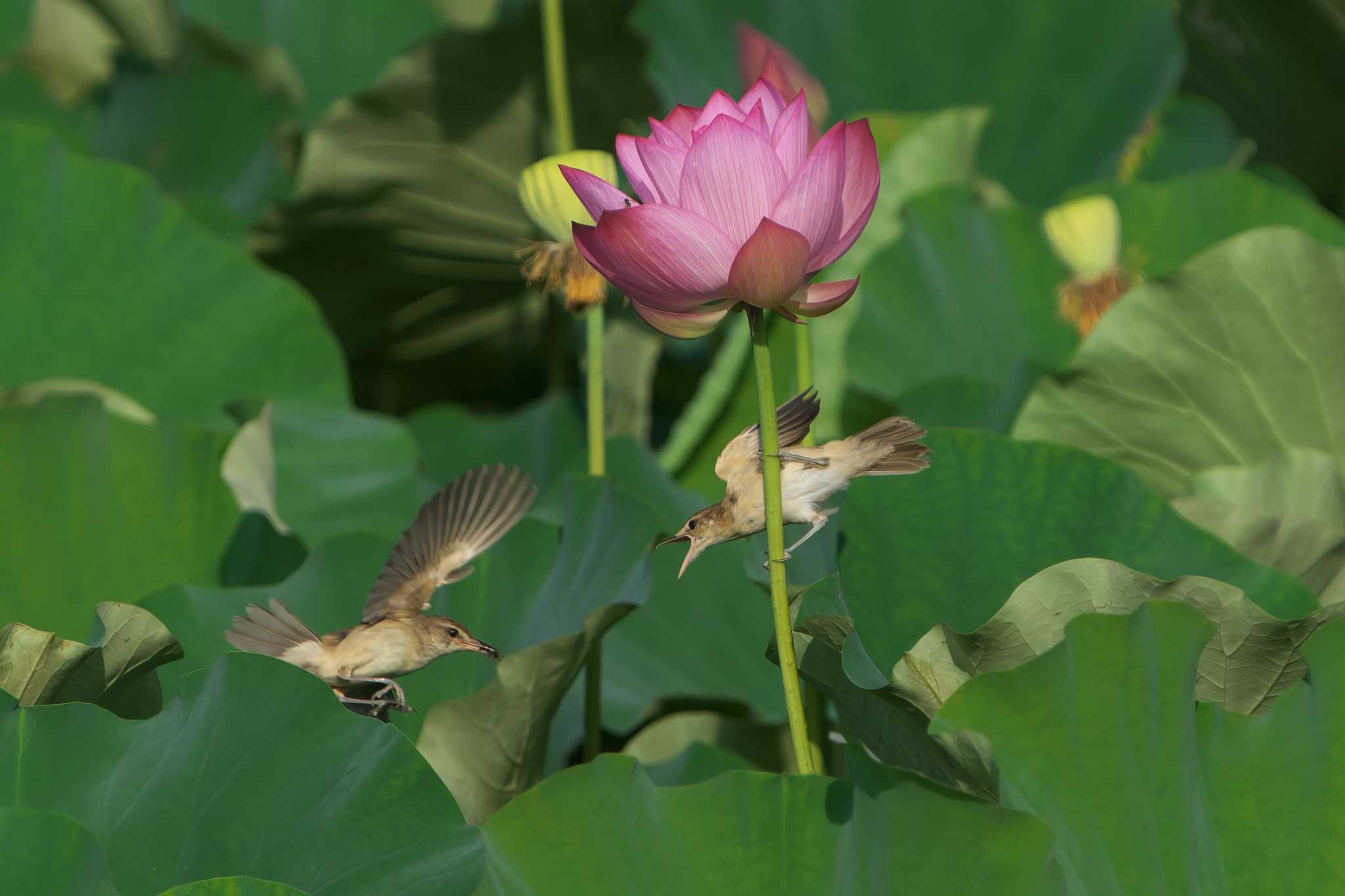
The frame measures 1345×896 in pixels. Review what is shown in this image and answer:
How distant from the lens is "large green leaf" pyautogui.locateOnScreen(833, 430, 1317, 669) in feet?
2.72

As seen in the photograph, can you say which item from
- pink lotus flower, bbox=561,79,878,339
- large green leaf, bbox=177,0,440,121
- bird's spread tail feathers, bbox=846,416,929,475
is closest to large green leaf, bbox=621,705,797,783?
bird's spread tail feathers, bbox=846,416,929,475

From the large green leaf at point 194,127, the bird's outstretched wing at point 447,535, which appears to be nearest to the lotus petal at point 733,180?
the bird's outstretched wing at point 447,535

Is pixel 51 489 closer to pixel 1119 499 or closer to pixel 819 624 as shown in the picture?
pixel 819 624

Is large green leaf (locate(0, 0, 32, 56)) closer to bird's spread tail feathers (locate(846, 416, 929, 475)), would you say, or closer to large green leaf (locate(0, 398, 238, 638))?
large green leaf (locate(0, 398, 238, 638))

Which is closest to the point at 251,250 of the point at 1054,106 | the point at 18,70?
the point at 18,70

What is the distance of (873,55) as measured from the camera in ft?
5.76

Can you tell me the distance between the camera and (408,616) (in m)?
0.70

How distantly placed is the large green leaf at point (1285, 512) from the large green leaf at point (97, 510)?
0.70 metres

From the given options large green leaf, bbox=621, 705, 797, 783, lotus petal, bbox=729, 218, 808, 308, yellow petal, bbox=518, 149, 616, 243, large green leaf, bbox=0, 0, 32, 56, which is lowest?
large green leaf, bbox=621, 705, 797, 783

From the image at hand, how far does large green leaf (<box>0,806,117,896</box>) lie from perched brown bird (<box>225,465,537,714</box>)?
0.43ft

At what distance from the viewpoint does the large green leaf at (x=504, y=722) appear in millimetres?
727

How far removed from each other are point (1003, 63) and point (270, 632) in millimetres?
1346

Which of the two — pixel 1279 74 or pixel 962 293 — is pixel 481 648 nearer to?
pixel 962 293

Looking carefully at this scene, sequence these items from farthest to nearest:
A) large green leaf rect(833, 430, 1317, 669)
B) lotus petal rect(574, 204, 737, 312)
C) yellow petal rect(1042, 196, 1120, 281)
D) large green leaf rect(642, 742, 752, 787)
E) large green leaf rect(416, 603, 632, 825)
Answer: yellow petal rect(1042, 196, 1120, 281) < large green leaf rect(642, 742, 752, 787) < large green leaf rect(833, 430, 1317, 669) < large green leaf rect(416, 603, 632, 825) < lotus petal rect(574, 204, 737, 312)
